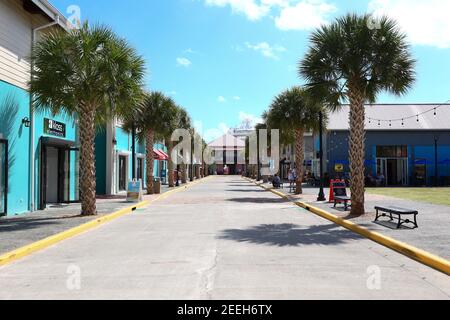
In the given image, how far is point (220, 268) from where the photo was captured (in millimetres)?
8078

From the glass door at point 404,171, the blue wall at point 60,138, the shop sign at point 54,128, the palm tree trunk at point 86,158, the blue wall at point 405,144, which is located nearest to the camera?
the palm tree trunk at point 86,158

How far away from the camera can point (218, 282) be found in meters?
7.05

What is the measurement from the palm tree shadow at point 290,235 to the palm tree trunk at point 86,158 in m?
6.01

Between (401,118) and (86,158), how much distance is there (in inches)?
1601

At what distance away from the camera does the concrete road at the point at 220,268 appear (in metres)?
6.61

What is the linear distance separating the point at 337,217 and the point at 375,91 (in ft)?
14.7

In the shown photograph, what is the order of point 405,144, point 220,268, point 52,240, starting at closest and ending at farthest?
point 220,268
point 52,240
point 405,144

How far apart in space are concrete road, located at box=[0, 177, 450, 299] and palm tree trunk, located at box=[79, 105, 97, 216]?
3.71 metres

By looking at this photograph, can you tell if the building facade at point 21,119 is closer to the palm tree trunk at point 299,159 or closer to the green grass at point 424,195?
the palm tree trunk at point 299,159

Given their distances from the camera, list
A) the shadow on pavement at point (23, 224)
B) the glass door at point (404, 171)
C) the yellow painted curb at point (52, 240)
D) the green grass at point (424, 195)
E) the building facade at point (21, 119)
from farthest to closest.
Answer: the glass door at point (404, 171), the green grass at point (424, 195), the building facade at point (21, 119), the shadow on pavement at point (23, 224), the yellow painted curb at point (52, 240)

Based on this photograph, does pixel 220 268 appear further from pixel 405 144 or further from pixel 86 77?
pixel 405 144

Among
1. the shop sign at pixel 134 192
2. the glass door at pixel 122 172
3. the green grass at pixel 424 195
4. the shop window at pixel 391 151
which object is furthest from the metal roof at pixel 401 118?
the shop sign at pixel 134 192

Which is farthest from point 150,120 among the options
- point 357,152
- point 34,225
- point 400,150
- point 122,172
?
point 400,150
